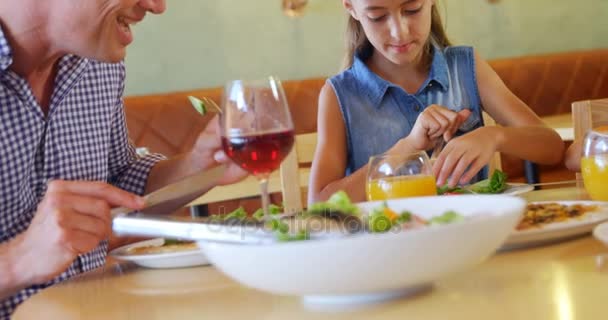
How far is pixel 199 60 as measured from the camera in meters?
4.86

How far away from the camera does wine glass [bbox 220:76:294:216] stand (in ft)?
3.60

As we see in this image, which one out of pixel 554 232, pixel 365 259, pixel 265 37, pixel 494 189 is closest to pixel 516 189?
pixel 494 189

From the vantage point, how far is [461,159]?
1.70 meters

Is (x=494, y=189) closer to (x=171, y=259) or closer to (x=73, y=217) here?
(x=171, y=259)

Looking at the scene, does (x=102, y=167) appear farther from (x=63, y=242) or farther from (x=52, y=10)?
(x=63, y=242)

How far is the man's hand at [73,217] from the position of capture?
118cm

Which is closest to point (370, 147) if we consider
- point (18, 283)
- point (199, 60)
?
point (18, 283)

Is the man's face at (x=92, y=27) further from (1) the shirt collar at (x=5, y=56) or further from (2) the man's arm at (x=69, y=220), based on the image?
(2) the man's arm at (x=69, y=220)

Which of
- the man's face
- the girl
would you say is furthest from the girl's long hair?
the man's face

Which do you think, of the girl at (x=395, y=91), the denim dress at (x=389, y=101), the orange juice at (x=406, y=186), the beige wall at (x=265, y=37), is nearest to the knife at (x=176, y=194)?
the orange juice at (x=406, y=186)

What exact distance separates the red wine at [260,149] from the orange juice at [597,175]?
508 millimetres

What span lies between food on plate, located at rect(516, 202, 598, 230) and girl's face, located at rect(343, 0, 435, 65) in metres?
0.99

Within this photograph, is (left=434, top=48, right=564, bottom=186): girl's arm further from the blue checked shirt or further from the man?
the blue checked shirt

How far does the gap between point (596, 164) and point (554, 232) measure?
1.09 ft
